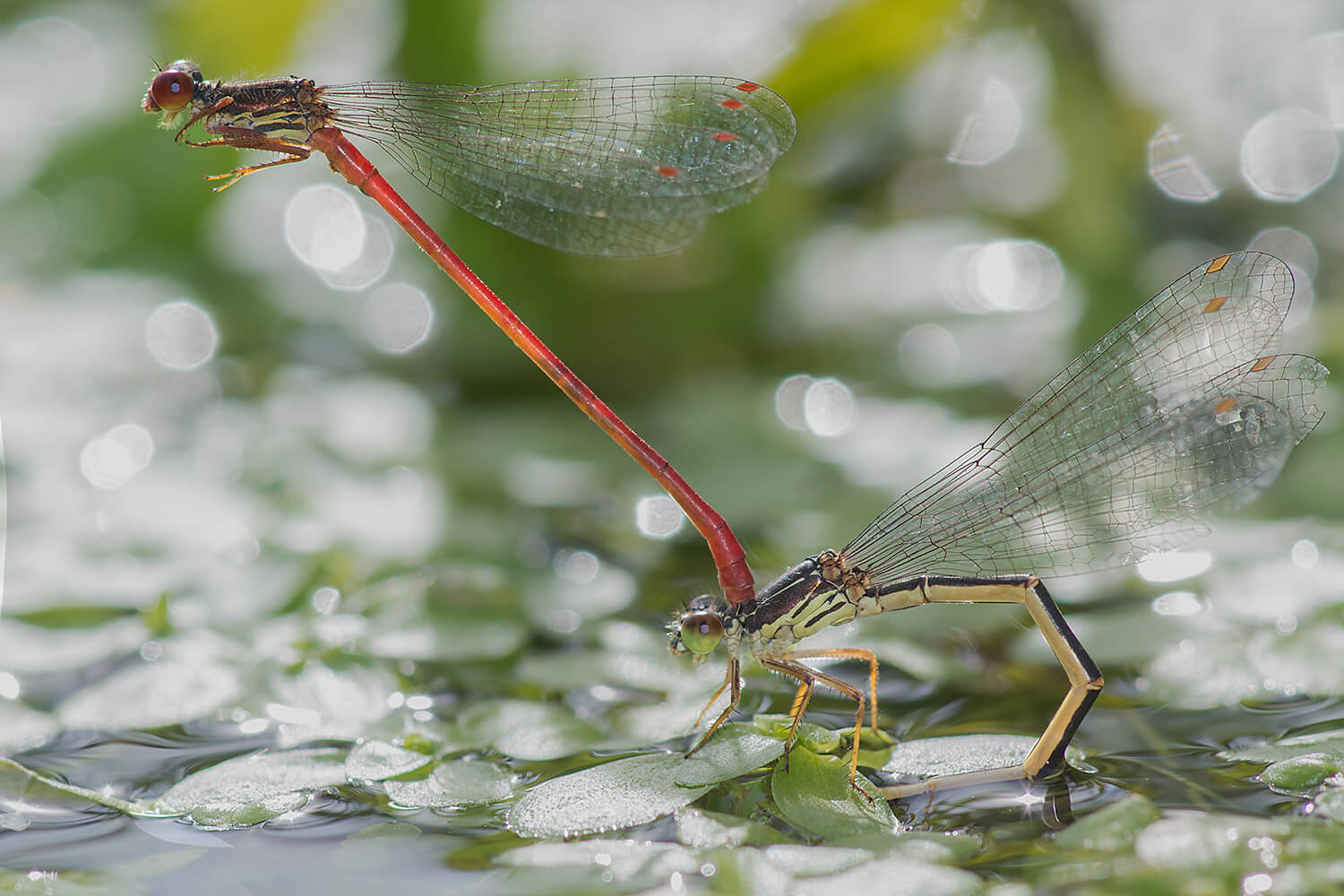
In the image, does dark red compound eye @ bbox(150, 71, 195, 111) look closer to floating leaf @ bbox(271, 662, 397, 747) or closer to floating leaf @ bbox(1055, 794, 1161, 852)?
floating leaf @ bbox(271, 662, 397, 747)

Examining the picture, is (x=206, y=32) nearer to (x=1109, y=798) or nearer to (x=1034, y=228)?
(x=1034, y=228)

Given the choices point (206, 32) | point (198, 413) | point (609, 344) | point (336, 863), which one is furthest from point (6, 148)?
point (336, 863)

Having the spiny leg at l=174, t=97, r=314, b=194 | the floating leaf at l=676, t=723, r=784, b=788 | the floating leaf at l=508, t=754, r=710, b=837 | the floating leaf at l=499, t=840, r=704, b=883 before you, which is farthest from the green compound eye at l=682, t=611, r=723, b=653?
the spiny leg at l=174, t=97, r=314, b=194

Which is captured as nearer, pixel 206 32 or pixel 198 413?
pixel 198 413

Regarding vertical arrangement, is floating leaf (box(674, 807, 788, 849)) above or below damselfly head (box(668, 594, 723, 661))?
below

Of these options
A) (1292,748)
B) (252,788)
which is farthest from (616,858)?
(1292,748)
